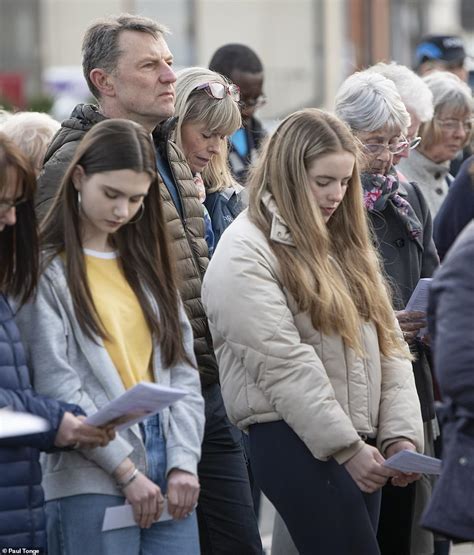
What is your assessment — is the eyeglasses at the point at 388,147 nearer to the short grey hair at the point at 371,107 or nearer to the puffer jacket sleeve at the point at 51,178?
the short grey hair at the point at 371,107

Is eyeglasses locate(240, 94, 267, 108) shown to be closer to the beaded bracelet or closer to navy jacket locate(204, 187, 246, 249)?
navy jacket locate(204, 187, 246, 249)

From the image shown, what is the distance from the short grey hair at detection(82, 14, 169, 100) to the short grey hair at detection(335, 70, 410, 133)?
0.89m

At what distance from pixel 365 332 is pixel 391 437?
0.35 metres

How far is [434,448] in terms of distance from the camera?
5785 mm

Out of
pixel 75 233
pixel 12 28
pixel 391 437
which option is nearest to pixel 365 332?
pixel 391 437

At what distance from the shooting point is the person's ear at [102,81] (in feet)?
16.3

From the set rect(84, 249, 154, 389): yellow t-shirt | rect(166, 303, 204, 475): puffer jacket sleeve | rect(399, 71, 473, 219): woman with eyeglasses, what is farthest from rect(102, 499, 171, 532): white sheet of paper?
rect(399, 71, 473, 219): woman with eyeglasses

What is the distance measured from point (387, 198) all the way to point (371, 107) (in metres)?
0.38

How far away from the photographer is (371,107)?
557 centimetres

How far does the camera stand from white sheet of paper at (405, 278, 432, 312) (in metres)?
5.12

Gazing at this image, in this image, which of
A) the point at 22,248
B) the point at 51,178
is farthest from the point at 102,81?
the point at 22,248

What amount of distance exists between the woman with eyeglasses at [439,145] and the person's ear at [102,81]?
239 centimetres

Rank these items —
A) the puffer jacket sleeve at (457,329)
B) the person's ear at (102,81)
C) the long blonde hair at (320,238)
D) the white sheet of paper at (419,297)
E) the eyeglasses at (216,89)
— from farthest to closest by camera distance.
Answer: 1. the eyeglasses at (216,89)
2. the white sheet of paper at (419,297)
3. the person's ear at (102,81)
4. the long blonde hair at (320,238)
5. the puffer jacket sleeve at (457,329)

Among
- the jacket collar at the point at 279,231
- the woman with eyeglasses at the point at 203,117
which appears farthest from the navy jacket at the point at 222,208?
the jacket collar at the point at 279,231
